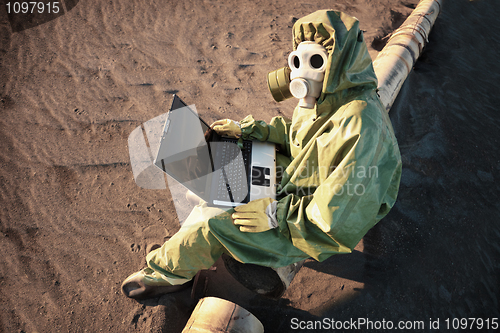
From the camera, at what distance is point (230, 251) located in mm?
2115

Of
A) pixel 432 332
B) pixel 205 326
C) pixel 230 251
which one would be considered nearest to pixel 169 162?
pixel 230 251

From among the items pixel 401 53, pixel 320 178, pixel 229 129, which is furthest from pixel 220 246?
pixel 401 53

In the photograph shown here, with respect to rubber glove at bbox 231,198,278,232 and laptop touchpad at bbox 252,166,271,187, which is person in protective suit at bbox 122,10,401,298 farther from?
laptop touchpad at bbox 252,166,271,187

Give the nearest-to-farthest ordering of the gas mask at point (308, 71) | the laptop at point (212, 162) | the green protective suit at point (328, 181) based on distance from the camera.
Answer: the green protective suit at point (328, 181), the gas mask at point (308, 71), the laptop at point (212, 162)

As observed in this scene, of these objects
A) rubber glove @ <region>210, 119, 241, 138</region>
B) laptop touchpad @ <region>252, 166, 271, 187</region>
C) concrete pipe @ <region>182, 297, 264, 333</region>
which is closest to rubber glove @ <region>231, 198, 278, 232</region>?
laptop touchpad @ <region>252, 166, 271, 187</region>

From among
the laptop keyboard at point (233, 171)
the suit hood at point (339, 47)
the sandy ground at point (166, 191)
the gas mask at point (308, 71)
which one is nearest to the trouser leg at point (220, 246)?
the laptop keyboard at point (233, 171)

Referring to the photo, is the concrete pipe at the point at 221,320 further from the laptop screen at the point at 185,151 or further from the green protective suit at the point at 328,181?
the laptop screen at the point at 185,151

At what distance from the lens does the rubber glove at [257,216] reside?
2037 mm

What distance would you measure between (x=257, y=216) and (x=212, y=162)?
0.70 metres

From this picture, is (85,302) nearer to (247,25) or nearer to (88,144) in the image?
(88,144)

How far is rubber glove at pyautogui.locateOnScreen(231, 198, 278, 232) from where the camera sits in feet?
6.68

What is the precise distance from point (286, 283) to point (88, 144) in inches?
105

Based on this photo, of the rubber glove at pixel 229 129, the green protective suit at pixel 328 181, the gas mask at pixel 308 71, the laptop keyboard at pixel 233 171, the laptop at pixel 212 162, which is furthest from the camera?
the rubber glove at pixel 229 129

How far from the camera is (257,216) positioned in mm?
2053
